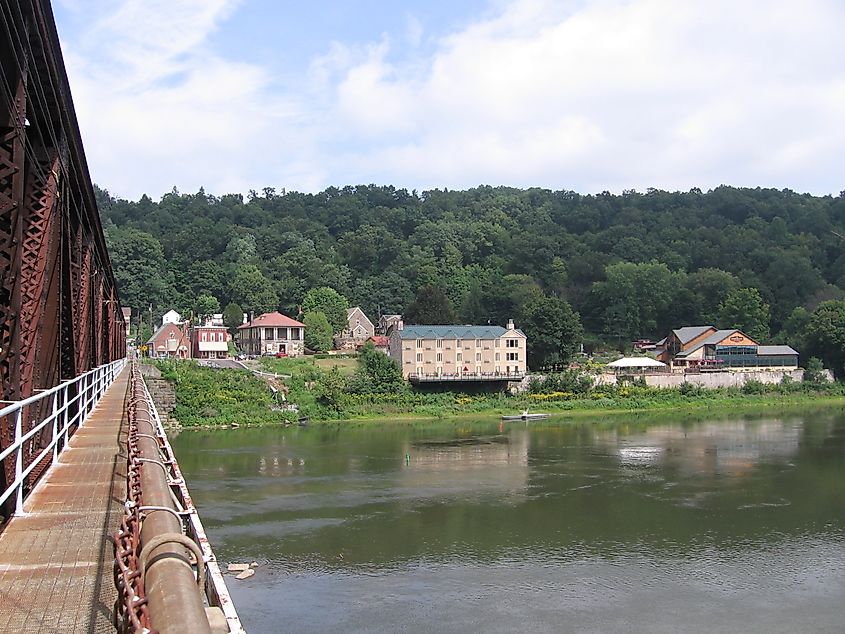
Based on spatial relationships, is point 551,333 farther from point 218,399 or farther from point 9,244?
point 9,244

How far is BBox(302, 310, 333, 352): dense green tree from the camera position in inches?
3392

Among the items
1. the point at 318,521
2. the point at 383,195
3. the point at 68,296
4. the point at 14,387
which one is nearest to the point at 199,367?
the point at 318,521

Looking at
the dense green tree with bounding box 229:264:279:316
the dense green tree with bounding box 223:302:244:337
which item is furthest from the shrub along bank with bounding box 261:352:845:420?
the dense green tree with bounding box 229:264:279:316

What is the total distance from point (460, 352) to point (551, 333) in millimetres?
8395

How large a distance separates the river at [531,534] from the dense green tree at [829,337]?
35272 mm

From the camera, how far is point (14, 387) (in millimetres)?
6875

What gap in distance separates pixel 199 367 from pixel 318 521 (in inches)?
1556

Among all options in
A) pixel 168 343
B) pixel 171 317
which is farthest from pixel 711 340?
pixel 171 317

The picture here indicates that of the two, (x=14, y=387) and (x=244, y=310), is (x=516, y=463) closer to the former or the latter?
(x=14, y=387)

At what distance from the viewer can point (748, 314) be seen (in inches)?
3445

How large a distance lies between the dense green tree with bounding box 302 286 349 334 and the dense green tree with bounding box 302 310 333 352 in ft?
21.6

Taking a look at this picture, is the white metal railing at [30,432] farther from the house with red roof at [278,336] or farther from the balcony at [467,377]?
the house with red roof at [278,336]

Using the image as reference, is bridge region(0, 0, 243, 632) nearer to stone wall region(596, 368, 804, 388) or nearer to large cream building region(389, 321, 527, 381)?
large cream building region(389, 321, 527, 381)

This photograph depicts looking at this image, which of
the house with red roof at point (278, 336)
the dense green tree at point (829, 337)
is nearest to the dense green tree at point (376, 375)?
the house with red roof at point (278, 336)
